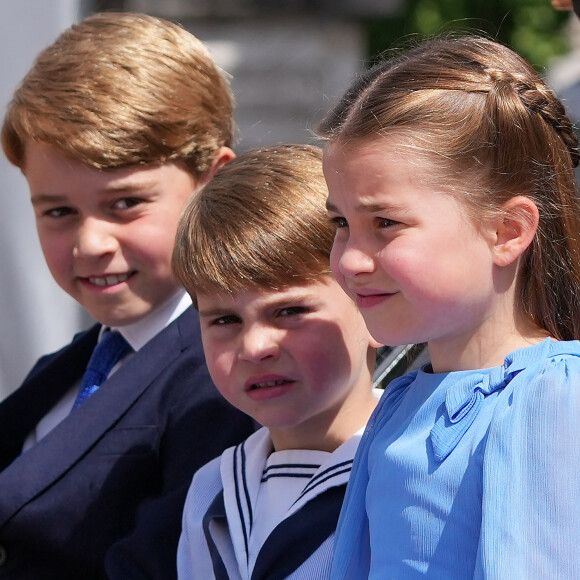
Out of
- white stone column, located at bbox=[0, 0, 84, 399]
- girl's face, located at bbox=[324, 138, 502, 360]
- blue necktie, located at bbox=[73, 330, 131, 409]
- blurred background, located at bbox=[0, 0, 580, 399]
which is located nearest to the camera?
girl's face, located at bbox=[324, 138, 502, 360]

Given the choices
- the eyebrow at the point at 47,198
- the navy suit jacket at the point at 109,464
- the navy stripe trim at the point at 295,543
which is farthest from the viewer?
the eyebrow at the point at 47,198

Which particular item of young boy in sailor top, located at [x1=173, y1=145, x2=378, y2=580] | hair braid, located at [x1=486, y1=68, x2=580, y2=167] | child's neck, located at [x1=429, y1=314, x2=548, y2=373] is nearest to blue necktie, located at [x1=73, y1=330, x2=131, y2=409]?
young boy in sailor top, located at [x1=173, y1=145, x2=378, y2=580]

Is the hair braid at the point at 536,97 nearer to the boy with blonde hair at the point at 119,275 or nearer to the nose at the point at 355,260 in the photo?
the nose at the point at 355,260

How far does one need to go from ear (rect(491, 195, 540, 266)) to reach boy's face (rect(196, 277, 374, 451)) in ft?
1.37

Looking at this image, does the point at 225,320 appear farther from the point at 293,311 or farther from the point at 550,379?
the point at 550,379

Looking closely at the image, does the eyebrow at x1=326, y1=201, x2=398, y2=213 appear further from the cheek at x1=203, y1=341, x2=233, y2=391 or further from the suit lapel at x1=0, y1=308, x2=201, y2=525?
the suit lapel at x1=0, y1=308, x2=201, y2=525

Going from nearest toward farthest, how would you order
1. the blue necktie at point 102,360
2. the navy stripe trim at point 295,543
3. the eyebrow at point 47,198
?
the navy stripe trim at point 295,543 → the eyebrow at point 47,198 → the blue necktie at point 102,360

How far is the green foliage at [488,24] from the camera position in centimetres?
644

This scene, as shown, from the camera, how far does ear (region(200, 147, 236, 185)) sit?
79.0 inches

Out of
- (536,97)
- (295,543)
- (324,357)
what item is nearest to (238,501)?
(295,543)

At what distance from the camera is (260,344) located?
5.03ft

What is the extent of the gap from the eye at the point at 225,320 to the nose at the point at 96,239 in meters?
0.38

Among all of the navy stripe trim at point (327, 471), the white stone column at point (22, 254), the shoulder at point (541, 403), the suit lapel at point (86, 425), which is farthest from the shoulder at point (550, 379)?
the white stone column at point (22, 254)

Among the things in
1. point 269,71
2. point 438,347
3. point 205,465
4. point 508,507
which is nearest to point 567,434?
point 508,507
